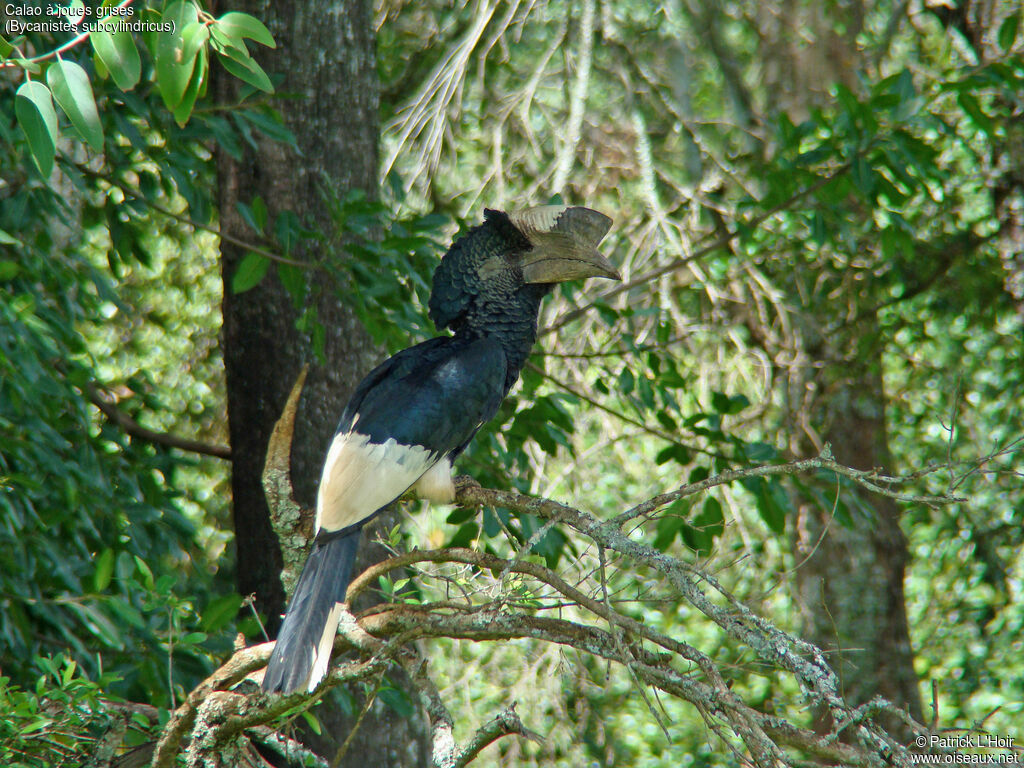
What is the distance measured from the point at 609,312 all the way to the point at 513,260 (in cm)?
41

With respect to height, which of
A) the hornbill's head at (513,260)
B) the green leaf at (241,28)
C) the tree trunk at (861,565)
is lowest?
the tree trunk at (861,565)

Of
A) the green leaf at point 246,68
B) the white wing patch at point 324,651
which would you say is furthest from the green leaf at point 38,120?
the white wing patch at point 324,651

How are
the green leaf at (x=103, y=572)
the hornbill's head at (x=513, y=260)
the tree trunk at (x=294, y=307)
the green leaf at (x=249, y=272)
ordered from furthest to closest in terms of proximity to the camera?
the tree trunk at (x=294, y=307), the hornbill's head at (x=513, y=260), the green leaf at (x=249, y=272), the green leaf at (x=103, y=572)

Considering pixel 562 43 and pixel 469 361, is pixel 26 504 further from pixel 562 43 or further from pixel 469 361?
pixel 562 43

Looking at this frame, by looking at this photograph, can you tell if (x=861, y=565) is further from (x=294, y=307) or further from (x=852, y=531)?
(x=294, y=307)

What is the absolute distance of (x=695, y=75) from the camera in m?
6.45

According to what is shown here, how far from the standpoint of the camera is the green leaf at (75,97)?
1600 mm

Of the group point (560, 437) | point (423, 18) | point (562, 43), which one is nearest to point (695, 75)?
point (562, 43)

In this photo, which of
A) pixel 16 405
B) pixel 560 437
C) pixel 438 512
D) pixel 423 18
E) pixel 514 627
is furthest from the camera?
pixel 438 512

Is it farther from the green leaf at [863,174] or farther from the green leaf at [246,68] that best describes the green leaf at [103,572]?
the green leaf at [863,174]

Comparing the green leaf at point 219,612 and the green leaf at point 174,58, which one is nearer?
the green leaf at point 174,58

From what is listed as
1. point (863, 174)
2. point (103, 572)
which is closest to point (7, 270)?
point (103, 572)

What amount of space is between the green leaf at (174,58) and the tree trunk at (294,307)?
1.63 m

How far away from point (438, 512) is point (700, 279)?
2.31 meters
